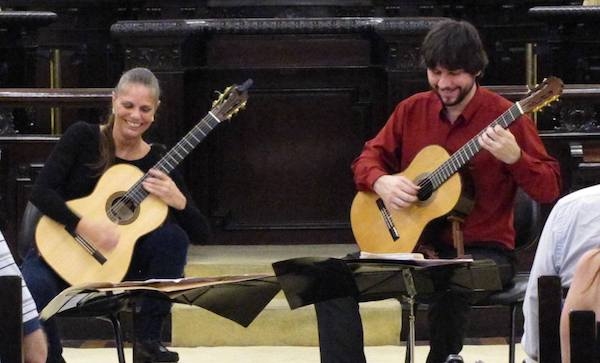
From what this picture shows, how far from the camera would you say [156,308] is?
6.45 meters

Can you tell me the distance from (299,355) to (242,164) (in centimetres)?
157

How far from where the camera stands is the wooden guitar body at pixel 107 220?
611 centimetres

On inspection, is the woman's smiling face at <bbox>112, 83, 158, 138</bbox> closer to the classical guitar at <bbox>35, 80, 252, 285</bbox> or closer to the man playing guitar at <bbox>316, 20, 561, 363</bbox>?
the classical guitar at <bbox>35, 80, 252, 285</bbox>

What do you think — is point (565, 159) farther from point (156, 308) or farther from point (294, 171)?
point (156, 308)

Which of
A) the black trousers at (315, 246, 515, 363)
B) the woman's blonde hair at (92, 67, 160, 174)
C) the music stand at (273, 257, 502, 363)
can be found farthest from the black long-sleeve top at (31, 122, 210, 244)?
the music stand at (273, 257, 502, 363)

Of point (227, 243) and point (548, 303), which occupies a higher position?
point (548, 303)

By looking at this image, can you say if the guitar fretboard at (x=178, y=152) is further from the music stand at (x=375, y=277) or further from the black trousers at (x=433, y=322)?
the music stand at (x=375, y=277)

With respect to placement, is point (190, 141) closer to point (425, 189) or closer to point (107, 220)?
point (107, 220)

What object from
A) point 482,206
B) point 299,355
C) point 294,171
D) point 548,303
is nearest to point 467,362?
point 299,355

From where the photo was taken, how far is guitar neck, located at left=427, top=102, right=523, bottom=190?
571 cm

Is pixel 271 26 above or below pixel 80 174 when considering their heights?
above

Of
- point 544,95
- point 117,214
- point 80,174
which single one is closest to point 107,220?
point 117,214

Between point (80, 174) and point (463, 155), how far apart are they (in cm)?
162

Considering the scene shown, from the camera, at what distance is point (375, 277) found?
4.98 meters
